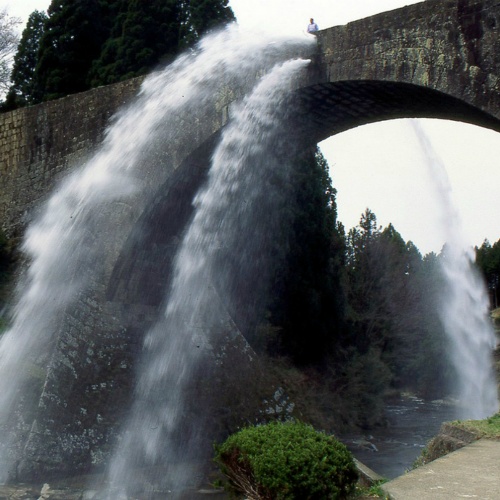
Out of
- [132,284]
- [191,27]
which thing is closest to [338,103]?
[132,284]

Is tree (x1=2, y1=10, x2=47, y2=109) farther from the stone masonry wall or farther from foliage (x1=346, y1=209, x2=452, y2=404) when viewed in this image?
foliage (x1=346, y1=209, x2=452, y2=404)

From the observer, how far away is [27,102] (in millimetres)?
17828

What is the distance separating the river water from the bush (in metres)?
4.66

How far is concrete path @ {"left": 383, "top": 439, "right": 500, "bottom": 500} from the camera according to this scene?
3.57 metres

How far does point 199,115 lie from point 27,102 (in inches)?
403

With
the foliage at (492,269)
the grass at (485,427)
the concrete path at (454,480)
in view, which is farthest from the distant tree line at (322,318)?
the foliage at (492,269)

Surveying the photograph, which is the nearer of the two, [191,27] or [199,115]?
[199,115]

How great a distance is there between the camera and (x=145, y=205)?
9281 millimetres

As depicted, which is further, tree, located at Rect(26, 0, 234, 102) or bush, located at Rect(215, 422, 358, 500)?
tree, located at Rect(26, 0, 234, 102)

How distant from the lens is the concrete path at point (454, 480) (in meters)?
3.57

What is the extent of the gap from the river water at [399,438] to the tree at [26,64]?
11.1 metres

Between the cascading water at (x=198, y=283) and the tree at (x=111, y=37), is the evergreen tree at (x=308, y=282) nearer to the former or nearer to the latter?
the tree at (x=111, y=37)

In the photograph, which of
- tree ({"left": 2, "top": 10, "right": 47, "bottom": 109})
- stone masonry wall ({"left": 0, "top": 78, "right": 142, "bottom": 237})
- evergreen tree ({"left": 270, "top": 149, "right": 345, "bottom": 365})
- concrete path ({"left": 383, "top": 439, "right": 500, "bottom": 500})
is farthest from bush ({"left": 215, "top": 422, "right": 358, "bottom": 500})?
tree ({"left": 2, "top": 10, "right": 47, "bottom": 109})

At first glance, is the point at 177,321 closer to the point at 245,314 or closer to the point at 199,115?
the point at 199,115
